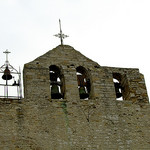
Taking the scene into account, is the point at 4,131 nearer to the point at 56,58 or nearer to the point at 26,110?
the point at 26,110

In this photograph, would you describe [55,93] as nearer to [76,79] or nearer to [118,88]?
[76,79]

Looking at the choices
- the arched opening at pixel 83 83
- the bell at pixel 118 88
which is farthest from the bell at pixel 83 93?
the bell at pixel 118 88

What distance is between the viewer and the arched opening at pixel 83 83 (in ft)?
47.8

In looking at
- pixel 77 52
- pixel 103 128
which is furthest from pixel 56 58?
pixel 103 128

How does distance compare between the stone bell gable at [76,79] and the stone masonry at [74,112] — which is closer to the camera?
the stone masonry at [74,112]

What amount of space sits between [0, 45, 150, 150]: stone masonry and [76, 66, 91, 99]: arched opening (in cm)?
14

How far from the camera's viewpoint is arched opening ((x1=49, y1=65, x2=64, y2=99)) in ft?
47.2

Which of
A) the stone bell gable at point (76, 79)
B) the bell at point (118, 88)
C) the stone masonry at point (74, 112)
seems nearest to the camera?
the stone masonry at point (74, 112)

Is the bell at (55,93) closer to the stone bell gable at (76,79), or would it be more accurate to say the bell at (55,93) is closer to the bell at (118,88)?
the stone bell gable at (76,79)

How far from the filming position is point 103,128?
1369 cm

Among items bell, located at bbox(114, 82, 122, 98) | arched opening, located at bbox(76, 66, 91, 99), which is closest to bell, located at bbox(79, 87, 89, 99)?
arched opening, located at bbox(76, 66, 91, 99)

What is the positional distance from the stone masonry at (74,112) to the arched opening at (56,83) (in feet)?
0.44

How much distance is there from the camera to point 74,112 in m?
13.8

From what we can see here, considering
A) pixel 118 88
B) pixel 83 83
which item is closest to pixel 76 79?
pixel 83 83
